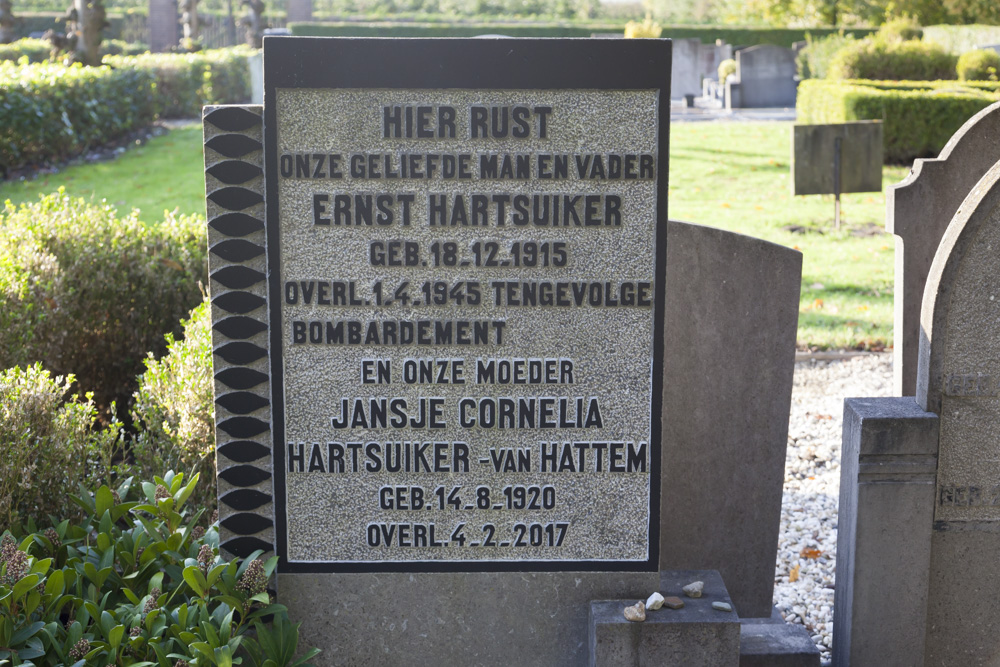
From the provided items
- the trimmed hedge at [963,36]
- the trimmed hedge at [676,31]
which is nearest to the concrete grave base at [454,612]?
the trimmed hedge at [963,36]

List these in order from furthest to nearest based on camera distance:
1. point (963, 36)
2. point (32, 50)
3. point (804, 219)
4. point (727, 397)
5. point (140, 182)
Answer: point (963, 36), point (32, 50), point (140, 182), point (804, 219), point (727, 397)

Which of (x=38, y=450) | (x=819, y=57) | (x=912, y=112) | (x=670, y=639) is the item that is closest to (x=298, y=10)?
(x=819, y=57)

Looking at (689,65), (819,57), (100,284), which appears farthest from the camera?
(689,65)

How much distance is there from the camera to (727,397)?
351 centimetres

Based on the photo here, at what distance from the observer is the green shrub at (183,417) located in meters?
3.95

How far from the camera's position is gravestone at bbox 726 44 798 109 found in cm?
2520

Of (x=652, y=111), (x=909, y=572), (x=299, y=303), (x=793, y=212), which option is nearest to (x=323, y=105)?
(x=299, y=303)

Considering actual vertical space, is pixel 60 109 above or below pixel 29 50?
→ below

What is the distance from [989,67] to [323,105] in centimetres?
2127

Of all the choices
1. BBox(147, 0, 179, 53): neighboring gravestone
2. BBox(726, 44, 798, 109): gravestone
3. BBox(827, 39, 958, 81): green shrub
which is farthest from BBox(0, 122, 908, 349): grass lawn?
BBox(147, 0, 179, 53): neighboring gravestone

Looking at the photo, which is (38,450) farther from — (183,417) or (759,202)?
(759,202)

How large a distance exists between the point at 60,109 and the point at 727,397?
14.1 metres

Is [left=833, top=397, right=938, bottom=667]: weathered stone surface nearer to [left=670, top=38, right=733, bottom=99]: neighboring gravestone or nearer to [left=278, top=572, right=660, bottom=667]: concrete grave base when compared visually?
[left=278, top=572, right=660, bottom=667]: concrete grave base

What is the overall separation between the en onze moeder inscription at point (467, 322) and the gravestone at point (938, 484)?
29.3 inches
